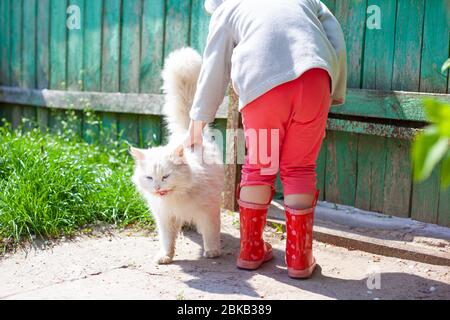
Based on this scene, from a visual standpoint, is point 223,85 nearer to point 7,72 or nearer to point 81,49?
point 81,49

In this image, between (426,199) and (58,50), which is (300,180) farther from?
(58,50)

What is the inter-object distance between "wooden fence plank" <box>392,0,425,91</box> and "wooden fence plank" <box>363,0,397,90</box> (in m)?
0.04

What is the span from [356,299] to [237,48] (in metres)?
1.31

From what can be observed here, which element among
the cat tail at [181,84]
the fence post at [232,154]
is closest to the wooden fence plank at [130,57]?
the fence post at [232,154]

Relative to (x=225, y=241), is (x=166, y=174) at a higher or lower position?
higher

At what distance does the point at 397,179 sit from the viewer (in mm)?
3648

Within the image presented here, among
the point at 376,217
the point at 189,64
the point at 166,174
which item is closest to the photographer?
the point at 166,174

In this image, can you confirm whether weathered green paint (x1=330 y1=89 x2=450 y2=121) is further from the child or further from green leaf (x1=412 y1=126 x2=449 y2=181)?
green leaf (x1=412 y1=126 x2=449 y2=181)

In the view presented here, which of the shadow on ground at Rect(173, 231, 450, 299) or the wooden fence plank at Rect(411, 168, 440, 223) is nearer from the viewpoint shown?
the shadow on ground at Rect(173, 231, 450, 299)

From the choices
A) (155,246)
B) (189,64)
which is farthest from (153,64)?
(155,246)

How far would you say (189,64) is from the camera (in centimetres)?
350

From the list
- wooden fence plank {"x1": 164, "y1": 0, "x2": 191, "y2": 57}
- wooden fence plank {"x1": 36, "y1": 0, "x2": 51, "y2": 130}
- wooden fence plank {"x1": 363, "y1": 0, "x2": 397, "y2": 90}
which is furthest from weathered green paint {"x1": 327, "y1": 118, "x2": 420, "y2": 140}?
wooden fence plank {"x1": 36, "y1": 0, "x2": 51, "y2": 130}

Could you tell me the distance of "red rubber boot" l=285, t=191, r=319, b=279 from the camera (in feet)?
9.46

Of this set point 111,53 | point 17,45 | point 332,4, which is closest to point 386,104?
point 332,4
